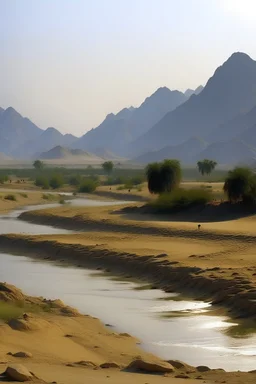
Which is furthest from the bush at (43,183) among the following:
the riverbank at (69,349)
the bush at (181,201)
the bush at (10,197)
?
the riverbank at (69,349)

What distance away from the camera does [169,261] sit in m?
24.2

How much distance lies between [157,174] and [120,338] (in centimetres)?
3737

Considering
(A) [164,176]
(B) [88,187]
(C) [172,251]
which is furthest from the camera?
(B) [88,187]

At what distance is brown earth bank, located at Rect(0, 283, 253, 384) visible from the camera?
10195 millimetres

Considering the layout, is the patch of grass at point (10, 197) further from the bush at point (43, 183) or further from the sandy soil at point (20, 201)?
the bush at point (43, 183)

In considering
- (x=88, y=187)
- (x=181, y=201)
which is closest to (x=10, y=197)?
(x=88, y=187)

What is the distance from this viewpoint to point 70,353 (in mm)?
12656

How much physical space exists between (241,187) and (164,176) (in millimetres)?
10721

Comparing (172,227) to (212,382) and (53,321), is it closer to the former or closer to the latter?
(53,321)

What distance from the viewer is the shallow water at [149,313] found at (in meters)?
13.4

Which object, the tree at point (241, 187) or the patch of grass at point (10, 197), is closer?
the tree at point (241, 187)

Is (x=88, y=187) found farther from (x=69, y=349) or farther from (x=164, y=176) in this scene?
(x=69, y=349)

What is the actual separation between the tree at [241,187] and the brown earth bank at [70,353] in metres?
25.0

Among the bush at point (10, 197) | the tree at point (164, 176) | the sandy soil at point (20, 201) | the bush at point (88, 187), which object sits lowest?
the sandy soil at point (20, 201)
